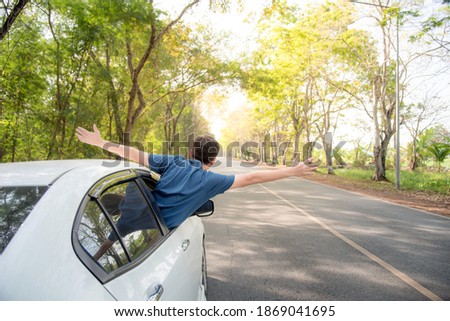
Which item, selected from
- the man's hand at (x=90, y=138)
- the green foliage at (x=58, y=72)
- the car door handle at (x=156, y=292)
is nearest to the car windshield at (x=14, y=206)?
the car door handle at (x=156, y=292)

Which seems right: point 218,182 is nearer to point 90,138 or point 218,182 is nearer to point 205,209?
point 205,209

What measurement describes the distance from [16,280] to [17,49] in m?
9.64

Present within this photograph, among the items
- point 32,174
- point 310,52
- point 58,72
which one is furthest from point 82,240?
point 310,52

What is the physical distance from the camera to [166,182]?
8.62 feet

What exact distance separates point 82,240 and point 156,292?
48cm

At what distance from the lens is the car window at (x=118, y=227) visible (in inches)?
61.8

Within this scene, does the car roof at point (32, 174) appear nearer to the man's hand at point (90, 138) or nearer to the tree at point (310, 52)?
the man's hand at point (90, 138)

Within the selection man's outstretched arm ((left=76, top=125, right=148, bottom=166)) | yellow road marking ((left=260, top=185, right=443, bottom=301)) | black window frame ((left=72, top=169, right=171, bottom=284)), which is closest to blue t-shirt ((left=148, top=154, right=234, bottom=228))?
black window frame ((left=72, top=169, right=171, bottom=284))

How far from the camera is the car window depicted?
1570mm

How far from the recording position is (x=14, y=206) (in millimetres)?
1499

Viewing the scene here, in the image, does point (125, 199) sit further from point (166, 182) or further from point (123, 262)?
point (123, 262)

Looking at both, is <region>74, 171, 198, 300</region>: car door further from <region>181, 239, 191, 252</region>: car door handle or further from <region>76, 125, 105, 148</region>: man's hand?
<region>76, 125, 105, 148</region>: man's hand

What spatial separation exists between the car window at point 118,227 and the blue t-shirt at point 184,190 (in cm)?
21

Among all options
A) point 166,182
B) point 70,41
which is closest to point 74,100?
point 70,41
